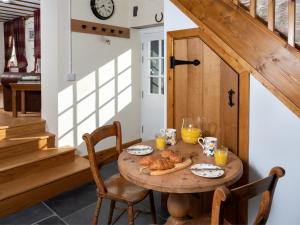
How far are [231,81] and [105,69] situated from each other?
233 centimetres

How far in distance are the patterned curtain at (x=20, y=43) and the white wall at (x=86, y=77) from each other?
4.15m

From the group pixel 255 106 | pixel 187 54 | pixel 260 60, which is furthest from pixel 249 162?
pixel 187 54

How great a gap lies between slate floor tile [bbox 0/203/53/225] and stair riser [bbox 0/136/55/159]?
707mm

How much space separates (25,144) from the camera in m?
3.11

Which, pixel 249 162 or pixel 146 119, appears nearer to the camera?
pixel 249 162

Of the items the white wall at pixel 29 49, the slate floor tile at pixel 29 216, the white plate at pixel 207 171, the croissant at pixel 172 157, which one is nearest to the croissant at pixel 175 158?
the croissant at pixel 172 157

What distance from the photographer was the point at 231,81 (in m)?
A: 1.96

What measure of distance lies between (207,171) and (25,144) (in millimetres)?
2392

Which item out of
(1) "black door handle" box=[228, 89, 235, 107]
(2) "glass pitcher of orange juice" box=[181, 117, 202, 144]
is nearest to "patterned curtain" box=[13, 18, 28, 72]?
(2) "glass pitcher of orange juice" box=[181, 117, 202, 144]

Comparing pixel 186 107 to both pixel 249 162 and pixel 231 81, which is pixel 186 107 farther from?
pixel 249 162

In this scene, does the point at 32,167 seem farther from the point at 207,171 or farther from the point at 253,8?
the point at 253,8

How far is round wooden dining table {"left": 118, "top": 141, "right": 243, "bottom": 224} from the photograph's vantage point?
1335 mm

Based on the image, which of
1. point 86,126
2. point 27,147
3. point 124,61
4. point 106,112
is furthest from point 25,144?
point 124,61

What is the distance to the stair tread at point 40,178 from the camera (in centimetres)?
255
